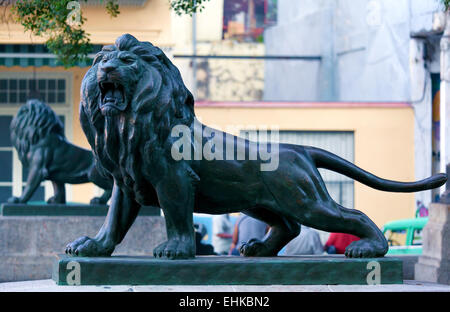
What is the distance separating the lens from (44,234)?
871 centimetres

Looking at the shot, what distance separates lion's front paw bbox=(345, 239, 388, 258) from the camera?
14.8 ft

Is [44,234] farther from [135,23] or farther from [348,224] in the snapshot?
[135,23]

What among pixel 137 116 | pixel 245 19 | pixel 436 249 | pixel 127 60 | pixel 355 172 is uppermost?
pixel 245 19

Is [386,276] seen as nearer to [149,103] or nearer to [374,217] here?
[149,103]

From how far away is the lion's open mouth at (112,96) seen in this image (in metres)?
4.21

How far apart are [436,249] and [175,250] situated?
3.50 metres

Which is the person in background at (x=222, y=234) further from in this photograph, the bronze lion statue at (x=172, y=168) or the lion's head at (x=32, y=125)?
the bronze lion statue at (x=172, y=168)

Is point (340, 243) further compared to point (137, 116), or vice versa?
point (340, 243)

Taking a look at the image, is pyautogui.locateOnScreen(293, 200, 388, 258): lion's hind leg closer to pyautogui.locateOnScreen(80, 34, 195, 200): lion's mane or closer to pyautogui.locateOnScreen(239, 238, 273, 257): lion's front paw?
pyautogui.locateOnScreen(239, 238, 273, 257): lion's front paw

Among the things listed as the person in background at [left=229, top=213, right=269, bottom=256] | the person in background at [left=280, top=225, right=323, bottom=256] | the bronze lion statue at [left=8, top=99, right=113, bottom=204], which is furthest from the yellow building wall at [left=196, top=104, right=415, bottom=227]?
the person in background at [left=280, top=225, right=323, bottom=256]

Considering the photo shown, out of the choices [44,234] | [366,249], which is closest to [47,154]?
[44,234]

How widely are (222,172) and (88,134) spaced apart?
0.76 metres
